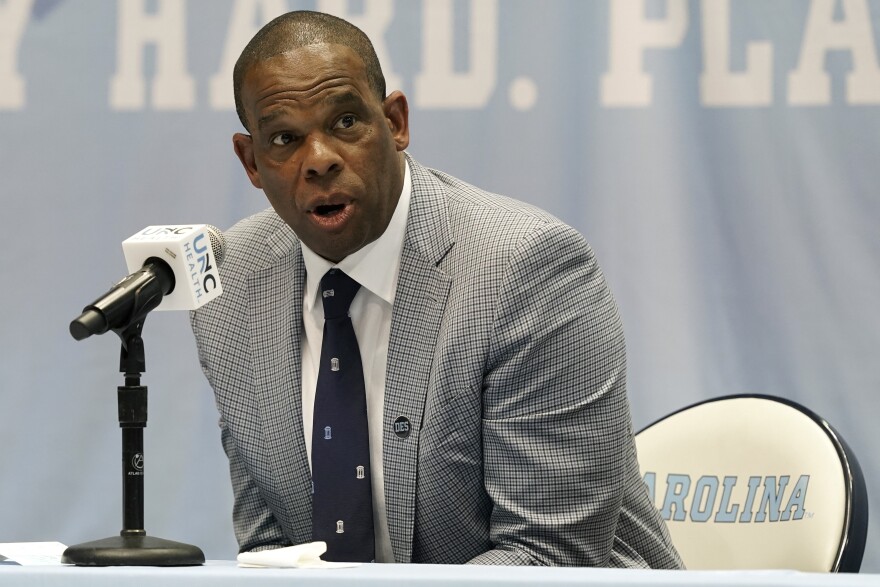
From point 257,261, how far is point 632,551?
35.7 inches

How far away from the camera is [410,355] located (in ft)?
6.99

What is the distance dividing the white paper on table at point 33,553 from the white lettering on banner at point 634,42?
78.5 inches

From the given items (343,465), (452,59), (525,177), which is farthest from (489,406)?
(452,59)

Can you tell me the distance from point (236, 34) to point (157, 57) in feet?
0.76

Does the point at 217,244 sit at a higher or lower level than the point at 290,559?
higher

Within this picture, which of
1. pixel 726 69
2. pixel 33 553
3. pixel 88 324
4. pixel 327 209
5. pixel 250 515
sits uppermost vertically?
pixel 726 69

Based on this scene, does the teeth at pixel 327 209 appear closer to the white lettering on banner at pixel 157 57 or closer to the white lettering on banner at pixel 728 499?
the white lettering on banner at pixel 728 499

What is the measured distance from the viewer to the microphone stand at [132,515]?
4.86ft

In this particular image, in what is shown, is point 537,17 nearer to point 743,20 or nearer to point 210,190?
point 743,20

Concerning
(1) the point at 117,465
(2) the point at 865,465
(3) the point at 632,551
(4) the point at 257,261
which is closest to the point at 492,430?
(3) the point at 632,551

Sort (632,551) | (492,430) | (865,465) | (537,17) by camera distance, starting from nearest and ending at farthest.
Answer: (492,430) < (632,551) < (865,465) < (537,17)

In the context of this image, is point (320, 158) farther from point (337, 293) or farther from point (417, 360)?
point (417, 360)

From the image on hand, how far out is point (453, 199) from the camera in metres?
2.33

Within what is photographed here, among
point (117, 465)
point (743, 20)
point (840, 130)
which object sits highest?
point (743, 20)
